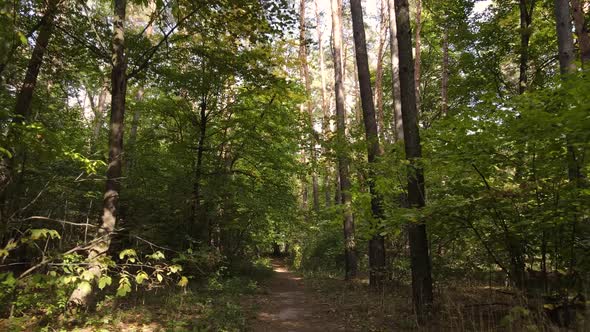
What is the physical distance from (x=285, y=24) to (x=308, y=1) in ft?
54.0

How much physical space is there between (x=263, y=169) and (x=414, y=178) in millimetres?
7837

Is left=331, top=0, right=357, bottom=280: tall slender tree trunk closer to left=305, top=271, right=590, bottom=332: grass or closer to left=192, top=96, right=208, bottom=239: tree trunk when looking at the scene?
left=305, top=271, right=590, bottom=332: grass

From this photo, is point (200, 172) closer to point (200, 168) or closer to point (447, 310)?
point (200, 168)

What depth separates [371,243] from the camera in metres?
10.0

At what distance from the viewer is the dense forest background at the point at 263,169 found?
4211 millimetres

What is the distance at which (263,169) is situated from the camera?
13172 millimetres

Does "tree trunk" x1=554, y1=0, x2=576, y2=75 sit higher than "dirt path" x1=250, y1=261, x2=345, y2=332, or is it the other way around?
"tree trunk" x1=554, y1=0, x2=576, y2=75

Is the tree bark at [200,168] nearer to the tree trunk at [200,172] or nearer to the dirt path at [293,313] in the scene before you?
the tree trunk at [200,172]

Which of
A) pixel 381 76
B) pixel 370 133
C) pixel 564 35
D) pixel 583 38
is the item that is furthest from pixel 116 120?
pixel 381 76

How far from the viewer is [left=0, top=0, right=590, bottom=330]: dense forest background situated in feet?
13.8

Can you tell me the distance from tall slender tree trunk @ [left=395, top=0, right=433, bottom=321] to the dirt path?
157 cm

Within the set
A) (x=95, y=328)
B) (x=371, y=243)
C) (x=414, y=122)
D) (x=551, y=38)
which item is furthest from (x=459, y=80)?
(x=95, y=328)

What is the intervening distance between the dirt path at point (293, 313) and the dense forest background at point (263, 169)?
0.71 m

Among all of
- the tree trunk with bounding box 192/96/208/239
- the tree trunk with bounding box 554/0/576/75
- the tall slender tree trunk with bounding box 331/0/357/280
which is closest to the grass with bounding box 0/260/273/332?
the tree trunk with bounding box 192/96/208/239
